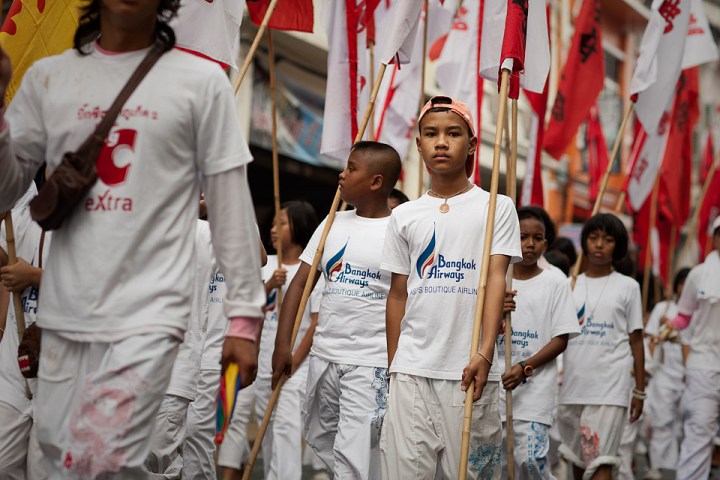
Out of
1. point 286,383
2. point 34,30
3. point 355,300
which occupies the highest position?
point 34,30

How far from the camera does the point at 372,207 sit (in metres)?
6.25

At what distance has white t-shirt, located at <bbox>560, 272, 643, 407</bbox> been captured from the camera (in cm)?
741

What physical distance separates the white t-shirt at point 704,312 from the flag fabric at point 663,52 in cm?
140

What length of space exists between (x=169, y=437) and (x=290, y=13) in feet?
10.9

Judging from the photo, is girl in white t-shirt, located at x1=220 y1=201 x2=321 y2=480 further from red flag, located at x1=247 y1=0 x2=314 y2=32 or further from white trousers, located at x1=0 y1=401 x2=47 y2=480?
white trousers, located at x1=0 y1=401 x2=47 y2=480

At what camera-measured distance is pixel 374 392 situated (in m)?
5.88

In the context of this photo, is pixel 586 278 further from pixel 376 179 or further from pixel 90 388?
Result: pixel 90 388

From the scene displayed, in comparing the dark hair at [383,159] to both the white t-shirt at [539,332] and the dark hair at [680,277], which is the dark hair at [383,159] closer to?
the white t-shirt at [539,332]

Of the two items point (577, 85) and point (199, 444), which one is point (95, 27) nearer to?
point (199, 444)

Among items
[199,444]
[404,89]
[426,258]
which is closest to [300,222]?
[404,89]

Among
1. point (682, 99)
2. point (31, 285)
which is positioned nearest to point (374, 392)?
point (31, 285)

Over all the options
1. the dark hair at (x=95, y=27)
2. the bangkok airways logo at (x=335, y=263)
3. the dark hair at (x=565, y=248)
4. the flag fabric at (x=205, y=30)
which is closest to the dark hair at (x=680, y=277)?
the dark hair at (x=565, y=248)

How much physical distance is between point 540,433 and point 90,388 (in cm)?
403

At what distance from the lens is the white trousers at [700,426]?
28.0ft
